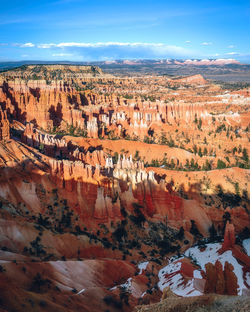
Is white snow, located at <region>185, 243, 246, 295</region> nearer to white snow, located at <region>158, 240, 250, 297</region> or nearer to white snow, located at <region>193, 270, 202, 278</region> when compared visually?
white snow, located at <region>158, 240, 250, 297</region>

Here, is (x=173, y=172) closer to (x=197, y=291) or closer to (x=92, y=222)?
(x=92, y=222)

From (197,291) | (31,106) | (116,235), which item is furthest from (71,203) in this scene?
(31,106)

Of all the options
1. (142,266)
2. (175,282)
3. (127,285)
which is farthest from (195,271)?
(127,285)

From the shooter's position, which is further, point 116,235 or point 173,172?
point 173,172

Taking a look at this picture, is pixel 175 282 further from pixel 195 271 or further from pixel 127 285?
pixel 127 285

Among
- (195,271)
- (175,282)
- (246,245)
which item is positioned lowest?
(246,245)

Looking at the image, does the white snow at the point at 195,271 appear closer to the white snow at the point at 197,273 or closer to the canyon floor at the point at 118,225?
the white snow at the point at 197,273

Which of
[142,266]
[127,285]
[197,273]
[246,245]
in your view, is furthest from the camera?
[246,245]
